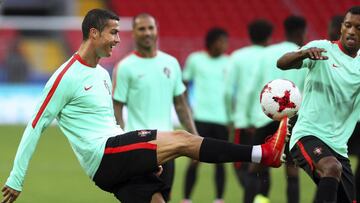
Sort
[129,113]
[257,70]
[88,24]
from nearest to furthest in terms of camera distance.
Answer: [88,24]
[129,113]
[257,70]

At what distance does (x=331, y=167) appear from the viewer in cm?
730

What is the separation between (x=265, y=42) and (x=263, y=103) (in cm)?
460

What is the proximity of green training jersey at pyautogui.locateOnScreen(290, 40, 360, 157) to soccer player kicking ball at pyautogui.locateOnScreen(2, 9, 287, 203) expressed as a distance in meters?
0.55

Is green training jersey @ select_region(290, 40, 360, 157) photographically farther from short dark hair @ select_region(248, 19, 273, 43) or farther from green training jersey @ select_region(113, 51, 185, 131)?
short dark hair @ select_region(248, 19, 273, 43)

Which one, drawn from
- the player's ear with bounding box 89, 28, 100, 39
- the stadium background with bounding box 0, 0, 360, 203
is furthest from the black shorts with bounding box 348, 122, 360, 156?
the player's ear with bounding box 89, 28, 100, 39

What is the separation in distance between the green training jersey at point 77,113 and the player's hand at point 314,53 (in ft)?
5.57

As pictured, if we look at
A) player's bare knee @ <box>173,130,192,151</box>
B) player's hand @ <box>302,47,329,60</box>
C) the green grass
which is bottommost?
the green grass

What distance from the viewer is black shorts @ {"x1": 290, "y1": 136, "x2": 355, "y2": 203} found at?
24.8 ft

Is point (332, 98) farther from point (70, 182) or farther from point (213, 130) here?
point (70, 182)

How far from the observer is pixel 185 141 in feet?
23.5

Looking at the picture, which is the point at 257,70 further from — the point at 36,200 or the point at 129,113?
the point at 36,200

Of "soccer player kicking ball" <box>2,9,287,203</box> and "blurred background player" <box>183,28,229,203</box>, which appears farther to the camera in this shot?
"blurred background player" <box>183,28,229,203</box>

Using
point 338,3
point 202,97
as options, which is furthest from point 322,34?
point 202,97

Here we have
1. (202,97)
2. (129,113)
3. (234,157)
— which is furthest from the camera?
(202,97)
